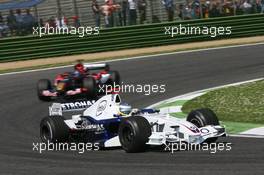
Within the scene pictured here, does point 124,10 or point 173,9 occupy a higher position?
point 124,10

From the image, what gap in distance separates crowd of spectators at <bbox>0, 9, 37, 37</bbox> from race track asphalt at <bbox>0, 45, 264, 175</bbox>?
386cm

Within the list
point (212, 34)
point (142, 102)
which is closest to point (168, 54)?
point (212, 34)

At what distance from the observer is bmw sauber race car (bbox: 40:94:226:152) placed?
10.3 metres

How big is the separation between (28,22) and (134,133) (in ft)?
54.6

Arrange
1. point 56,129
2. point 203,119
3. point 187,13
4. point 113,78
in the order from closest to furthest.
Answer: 1. point 203,119
2. point 56,129
3. point 113,78
4. point 187,13

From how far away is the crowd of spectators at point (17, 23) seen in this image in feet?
84.8

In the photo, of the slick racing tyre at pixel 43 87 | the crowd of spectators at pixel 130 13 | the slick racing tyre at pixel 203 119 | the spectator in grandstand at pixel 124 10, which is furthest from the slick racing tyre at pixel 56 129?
the spectator in grandstand at pixel 124 10

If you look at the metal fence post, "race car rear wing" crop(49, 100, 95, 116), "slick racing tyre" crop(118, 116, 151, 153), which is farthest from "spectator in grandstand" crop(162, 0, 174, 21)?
"slick racing tyre" crop(118, 116, 151, 153)

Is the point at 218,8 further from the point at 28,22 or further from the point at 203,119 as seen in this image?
the point at 203,119

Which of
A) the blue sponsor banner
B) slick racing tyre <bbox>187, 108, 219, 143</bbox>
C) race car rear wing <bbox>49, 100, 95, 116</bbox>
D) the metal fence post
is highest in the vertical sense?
the blue sponsor banner

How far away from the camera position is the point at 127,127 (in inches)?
410

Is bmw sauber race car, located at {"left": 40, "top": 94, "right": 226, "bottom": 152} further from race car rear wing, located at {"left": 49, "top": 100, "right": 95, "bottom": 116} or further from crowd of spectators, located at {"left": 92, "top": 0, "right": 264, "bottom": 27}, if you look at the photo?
crowd of spectators, located at {"left": 92, "top": 0, "right": 264, "bottom": 27}

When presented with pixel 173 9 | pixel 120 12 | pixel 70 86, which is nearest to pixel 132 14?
pixel 120 12

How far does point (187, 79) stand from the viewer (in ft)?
63.7
